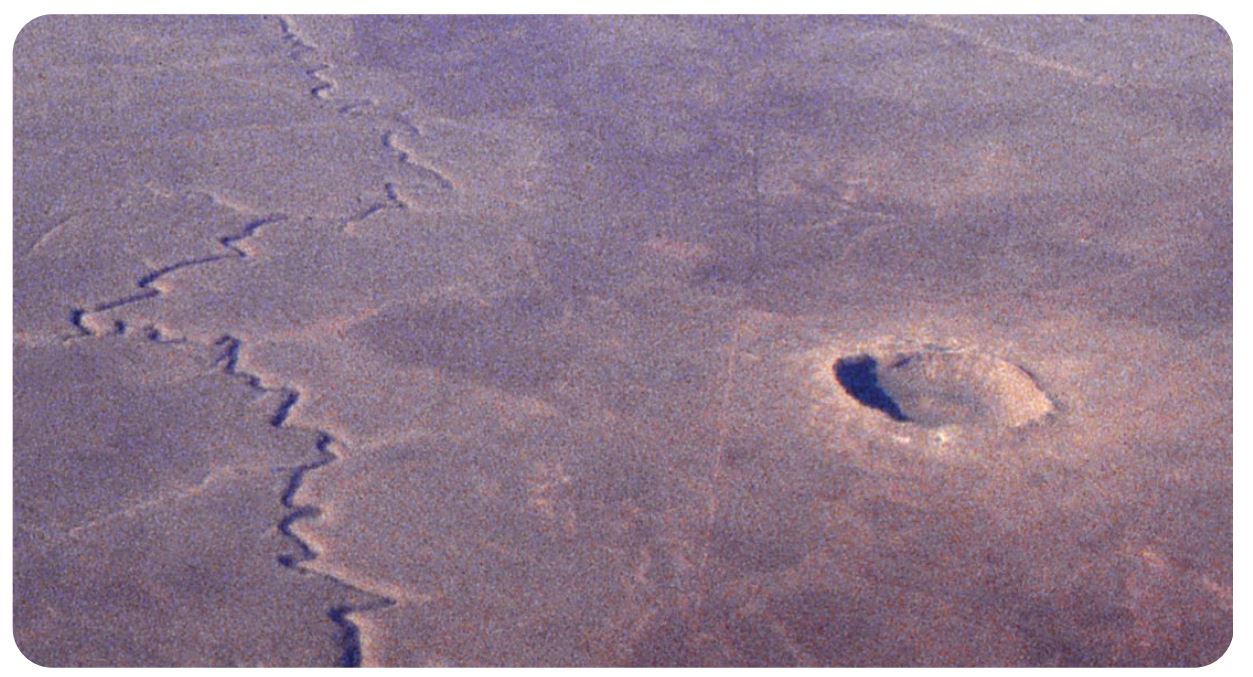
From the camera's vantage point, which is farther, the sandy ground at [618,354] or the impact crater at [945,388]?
the impact crater at [945,388]

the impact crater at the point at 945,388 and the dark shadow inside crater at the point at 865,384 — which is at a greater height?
the dark shadow inside crater at the point at 865,384

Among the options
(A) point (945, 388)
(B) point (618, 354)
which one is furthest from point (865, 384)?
(B) point (618, 354)

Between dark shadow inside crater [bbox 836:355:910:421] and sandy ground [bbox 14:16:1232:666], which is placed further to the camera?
dark shadow inside crater [bbox 836:355:910:421]

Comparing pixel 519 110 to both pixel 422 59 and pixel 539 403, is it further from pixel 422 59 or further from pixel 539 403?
pixel 539 403

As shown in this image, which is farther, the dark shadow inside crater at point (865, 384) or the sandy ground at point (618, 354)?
the dark shadow inside crater at point (865, 384)
